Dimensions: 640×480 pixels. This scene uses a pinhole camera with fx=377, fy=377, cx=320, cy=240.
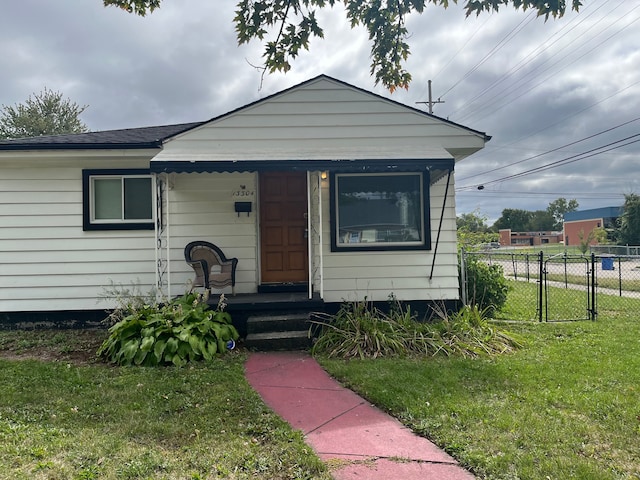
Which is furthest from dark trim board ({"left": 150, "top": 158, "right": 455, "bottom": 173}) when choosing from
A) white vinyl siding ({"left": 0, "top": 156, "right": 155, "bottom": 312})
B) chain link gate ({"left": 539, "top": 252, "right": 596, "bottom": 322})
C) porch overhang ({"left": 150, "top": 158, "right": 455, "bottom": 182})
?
chain link gate ({"left": 539, "top": 252, "right": 596, "bottom": 322})

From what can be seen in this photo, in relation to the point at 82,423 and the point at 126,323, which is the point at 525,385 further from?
the point at 126,323

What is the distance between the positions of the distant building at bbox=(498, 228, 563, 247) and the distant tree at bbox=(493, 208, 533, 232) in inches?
326

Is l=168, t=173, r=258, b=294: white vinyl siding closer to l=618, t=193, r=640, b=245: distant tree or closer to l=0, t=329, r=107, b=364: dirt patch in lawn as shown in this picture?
l=0, t=329, r=107, b=364: dirt patch in lawn

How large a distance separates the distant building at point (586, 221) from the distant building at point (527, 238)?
5270mm

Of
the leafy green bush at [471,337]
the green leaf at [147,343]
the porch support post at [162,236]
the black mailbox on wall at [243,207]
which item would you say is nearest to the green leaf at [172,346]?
the green leaf at [147,343]

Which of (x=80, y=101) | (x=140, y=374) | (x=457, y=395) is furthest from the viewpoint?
(x=80, y=101)

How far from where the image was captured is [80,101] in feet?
82.1

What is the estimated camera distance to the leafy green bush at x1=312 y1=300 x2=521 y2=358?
15.8ft

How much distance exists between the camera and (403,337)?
16.6 ft

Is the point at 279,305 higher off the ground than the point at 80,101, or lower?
lower

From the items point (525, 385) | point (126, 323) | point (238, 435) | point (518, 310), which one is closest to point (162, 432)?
point (238, 435)

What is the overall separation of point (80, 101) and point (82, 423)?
28.3 meters

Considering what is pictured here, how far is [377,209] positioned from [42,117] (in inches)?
1025

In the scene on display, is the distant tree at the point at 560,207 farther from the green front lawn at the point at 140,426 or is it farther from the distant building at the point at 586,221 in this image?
the green front lawn at the point at 140,426
